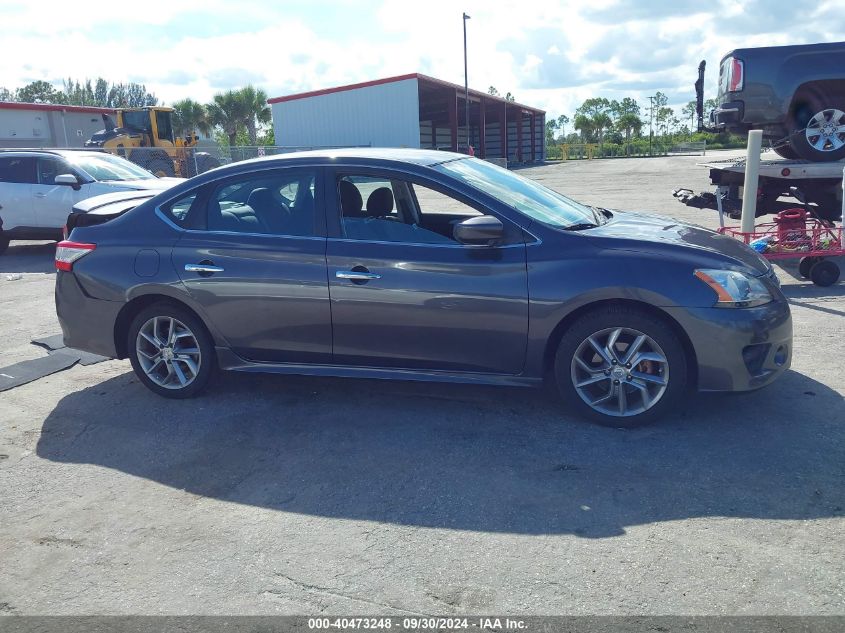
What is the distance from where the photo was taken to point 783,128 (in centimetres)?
938

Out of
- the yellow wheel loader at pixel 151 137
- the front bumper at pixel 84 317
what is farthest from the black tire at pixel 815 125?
the yellow wheel loader at pixel 151 137

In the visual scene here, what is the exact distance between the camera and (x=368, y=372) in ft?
15.2

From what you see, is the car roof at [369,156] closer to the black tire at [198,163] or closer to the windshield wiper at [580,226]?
the windshield wiper at [580,226]

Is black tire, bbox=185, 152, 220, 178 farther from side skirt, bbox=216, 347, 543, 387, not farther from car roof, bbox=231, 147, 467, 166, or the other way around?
side skirt, bbox=216, 347, 543, 387

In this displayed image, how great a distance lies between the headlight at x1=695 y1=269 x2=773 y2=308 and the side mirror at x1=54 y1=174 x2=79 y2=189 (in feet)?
35.1

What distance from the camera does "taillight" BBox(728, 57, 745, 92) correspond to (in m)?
9.08

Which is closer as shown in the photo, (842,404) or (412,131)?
(842,404)

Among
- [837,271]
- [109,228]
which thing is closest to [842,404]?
[837,271]

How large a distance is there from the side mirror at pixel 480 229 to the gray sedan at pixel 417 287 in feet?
0.03

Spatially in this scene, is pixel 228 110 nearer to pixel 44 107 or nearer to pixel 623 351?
pixel 44 107

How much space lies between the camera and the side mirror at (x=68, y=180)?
11773 millimetres

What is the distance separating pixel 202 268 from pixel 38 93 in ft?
381

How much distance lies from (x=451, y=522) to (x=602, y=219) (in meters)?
2.61

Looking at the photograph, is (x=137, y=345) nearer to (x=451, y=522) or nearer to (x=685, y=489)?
(x=451, y=522)
